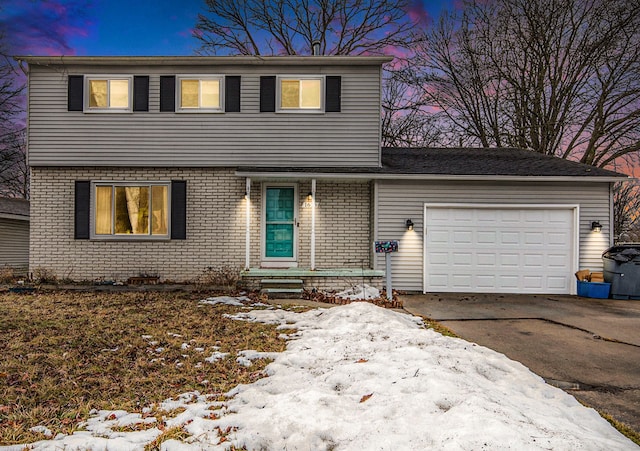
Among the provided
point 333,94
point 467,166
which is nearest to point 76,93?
point 333,94

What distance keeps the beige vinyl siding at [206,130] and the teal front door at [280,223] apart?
0.78 m

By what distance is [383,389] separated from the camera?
2.91 meters

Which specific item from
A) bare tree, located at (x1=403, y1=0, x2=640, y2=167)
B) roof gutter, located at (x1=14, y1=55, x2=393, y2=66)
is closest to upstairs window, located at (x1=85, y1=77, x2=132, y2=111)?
roof gutter, located at (x1=14, y1=55, x2=393, y2=66)

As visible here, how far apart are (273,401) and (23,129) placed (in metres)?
23.4

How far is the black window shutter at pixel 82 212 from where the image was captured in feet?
30.0

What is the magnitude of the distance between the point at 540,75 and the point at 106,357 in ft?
60.9

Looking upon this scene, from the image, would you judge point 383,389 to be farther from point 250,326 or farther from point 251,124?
point 251,124

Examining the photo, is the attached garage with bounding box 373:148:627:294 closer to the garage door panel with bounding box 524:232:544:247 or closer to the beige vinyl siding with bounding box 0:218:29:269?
the garage door panel with bounding box 524:232:544:247

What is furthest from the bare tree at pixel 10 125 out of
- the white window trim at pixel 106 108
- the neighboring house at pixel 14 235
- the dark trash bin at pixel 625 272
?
the dark trash bin at pixel 625 272

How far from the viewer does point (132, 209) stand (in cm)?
930

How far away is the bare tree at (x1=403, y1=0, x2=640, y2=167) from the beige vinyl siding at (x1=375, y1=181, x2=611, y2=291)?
8601mm

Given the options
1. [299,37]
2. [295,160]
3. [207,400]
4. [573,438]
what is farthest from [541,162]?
[299,37]

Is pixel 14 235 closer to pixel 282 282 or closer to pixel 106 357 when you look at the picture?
pixel 282 282

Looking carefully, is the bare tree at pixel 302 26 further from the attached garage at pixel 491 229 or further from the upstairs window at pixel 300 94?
the attached garage at pixel 491 229
